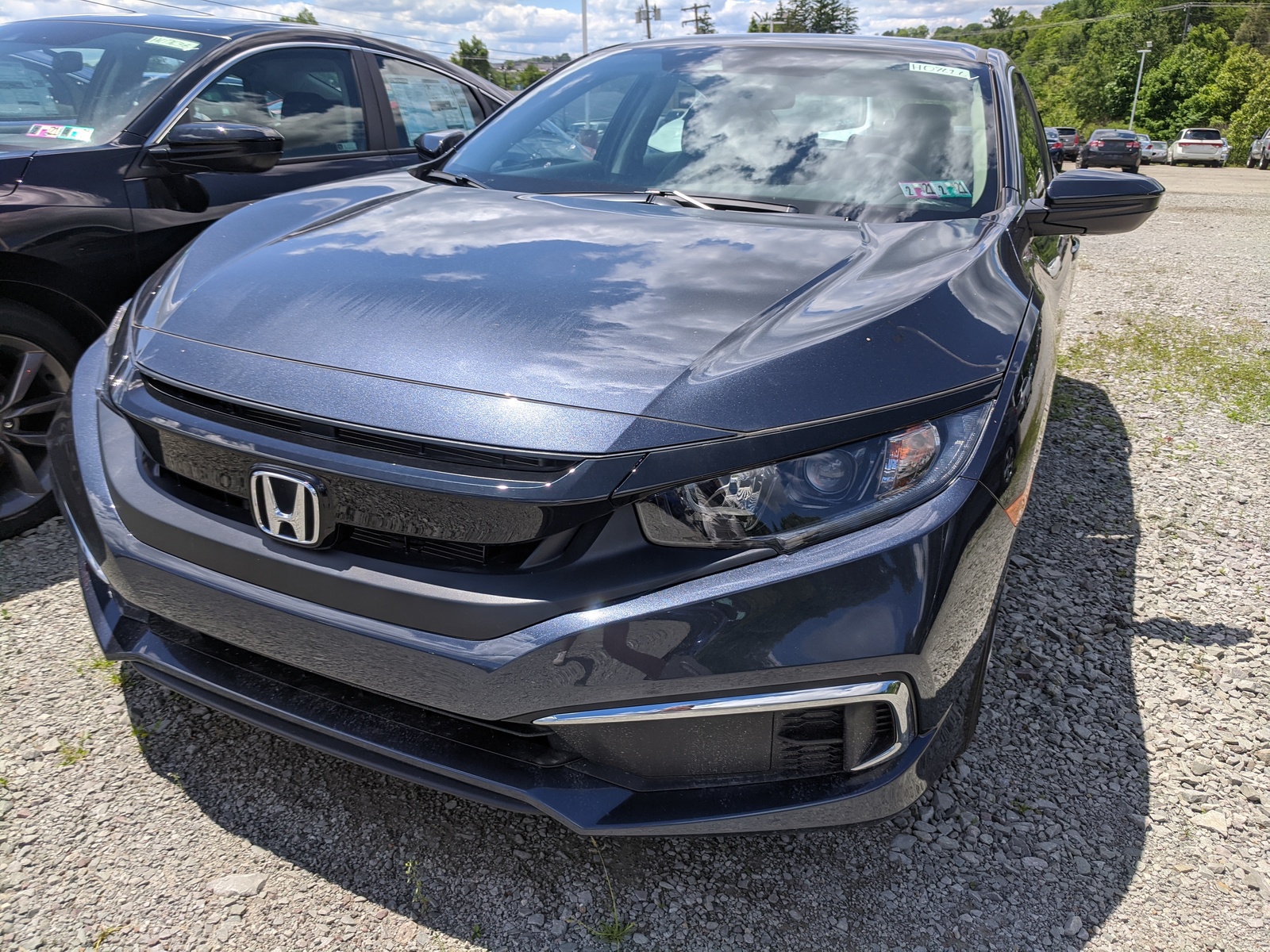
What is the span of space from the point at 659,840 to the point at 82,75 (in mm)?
3247

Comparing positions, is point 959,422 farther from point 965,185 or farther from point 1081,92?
point 1081,92

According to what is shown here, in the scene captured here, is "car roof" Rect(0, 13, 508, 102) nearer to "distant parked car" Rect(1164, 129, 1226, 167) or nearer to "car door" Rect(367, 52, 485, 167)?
"car door" Rect(367, 52, 485, 167)

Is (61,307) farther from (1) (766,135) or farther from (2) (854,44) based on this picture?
(2) (854,44)

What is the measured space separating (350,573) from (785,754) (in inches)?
28.8

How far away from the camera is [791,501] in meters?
1.42

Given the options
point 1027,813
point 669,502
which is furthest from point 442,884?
point 1027,813

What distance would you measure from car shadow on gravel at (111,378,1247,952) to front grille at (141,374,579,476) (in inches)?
30.1

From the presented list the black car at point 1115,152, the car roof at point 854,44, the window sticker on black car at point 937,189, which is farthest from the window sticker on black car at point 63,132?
the black car at point 1115,152

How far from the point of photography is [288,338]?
1.63 meters

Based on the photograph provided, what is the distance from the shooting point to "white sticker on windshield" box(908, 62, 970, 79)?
2.70 metres

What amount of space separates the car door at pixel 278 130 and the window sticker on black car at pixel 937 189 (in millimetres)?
2296

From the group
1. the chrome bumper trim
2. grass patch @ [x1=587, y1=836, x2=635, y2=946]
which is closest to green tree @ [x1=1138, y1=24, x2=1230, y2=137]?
the chrome bumper trim

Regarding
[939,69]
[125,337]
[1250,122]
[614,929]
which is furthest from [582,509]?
[1250,122]

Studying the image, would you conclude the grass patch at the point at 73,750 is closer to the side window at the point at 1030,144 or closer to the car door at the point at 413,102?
the side window at the point at 1030,144
